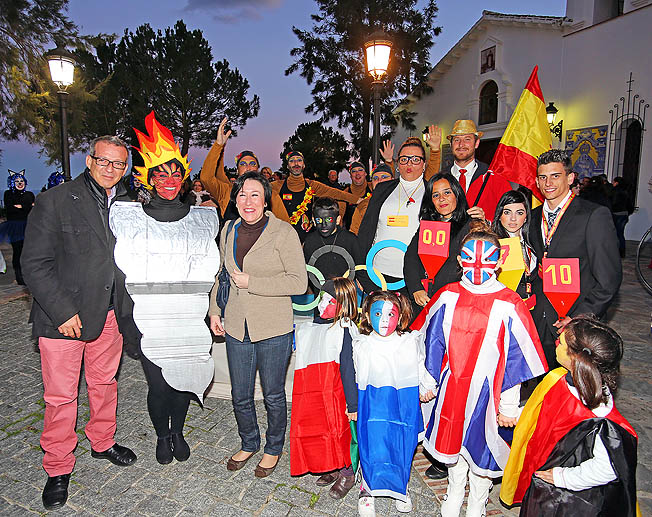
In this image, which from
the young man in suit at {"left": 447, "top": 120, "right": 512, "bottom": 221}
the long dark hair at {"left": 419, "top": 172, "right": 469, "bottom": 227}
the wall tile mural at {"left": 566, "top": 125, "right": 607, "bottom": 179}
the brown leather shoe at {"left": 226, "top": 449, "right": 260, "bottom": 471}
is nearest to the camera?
the long dark hair at {"left": 419, "top": 172, "right": 469, "bottom": 227}

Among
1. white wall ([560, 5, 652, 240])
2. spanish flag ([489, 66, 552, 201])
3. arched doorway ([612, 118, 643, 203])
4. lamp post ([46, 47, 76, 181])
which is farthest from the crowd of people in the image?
arched doorway ([612, 118, 643, 203])

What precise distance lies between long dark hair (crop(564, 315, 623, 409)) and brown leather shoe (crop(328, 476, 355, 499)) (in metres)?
1.78

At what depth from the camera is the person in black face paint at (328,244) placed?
12.0 ft

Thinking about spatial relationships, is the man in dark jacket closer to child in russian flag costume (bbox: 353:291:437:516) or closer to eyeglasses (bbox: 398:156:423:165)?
child in russian flag costume (bbox: 353:291:437:516)

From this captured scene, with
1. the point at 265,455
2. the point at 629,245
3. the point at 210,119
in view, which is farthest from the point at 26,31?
the point at 629,245

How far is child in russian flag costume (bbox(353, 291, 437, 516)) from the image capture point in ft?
9.61

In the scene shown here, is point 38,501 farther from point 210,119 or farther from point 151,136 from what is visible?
point 210,119

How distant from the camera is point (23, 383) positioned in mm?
5062

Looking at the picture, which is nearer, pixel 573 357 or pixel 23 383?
pixel 573 357

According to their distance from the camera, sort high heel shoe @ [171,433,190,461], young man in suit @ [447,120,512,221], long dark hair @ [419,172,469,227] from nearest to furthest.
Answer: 1. long dark hair @ [419,172,469,227]
2. high heel shoe @ [171,433,190,461]
3. young man in suit @ [447,120,512,221]

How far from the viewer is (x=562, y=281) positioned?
3.08 m

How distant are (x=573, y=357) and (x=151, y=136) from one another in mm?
3006

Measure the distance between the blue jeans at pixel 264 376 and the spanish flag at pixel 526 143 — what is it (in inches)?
103

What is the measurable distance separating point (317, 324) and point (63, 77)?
8.84 m
